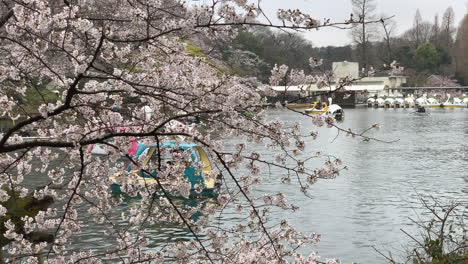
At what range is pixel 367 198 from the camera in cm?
1441

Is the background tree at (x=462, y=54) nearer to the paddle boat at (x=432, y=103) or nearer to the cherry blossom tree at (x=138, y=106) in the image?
the paddle boat at (x=432, y=103)

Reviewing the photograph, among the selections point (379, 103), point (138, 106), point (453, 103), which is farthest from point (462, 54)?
point (138, 106)

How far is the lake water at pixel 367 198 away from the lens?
33.6ft

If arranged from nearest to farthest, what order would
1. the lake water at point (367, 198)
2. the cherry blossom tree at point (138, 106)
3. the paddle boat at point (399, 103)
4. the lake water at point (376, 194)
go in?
1. the cherry blossom tree at point (138, 106)
2. the lake water at point (367, 198)
3. the lake water at point (376, 194)
4. the paddle boat at point (399, 103)

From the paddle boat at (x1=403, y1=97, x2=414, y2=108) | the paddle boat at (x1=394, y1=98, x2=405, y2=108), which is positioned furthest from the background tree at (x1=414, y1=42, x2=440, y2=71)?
the paddle boat at (x1=394, y1=98, x2=405, y2=108)

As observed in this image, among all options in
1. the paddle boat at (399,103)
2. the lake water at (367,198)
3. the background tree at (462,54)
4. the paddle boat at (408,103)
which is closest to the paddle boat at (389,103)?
the paddle boat at (399,103)

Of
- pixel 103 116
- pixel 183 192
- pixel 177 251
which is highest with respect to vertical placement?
pixel 103 116

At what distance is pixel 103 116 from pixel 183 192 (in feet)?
2.23

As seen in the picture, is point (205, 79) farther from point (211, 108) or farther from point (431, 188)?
point (431, 188)

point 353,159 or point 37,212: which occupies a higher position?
point 37,212

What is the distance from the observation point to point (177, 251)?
409 centimetres

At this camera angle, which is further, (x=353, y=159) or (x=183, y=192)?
(x=353, y=159)

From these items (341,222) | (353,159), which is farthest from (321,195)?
(353,159)

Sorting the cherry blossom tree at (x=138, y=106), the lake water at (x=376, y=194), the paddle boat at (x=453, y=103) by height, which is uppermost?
the cherry blossom tree at (x=138, y=106)
